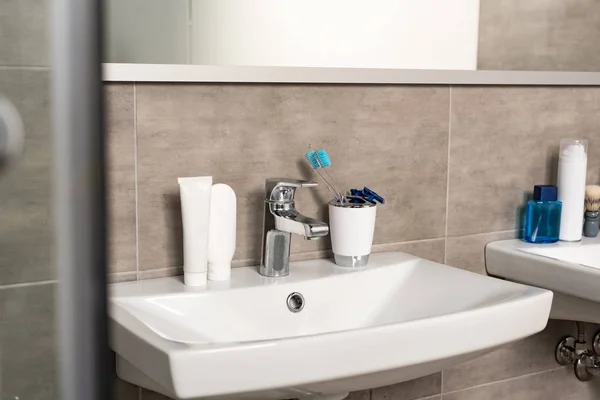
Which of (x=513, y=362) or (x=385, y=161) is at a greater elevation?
(x=385, y=161)

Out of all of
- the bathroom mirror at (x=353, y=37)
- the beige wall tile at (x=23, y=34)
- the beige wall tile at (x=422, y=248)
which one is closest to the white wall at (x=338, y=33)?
the bathroom mirror at (x=353, y=37)

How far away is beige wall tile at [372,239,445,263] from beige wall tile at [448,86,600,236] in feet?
0.14

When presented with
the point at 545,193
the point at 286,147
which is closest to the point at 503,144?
the point at 545,193

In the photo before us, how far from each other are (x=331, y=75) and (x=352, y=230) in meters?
0.28

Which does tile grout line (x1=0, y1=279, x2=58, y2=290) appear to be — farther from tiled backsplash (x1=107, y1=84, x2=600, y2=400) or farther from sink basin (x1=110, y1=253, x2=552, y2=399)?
tiled backsplash (x1=107, y1=84, x2=600, y2=400)

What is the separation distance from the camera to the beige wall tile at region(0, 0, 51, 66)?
35cm

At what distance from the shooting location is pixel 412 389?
1584 millimetres

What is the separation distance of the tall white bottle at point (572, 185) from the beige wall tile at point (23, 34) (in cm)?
141

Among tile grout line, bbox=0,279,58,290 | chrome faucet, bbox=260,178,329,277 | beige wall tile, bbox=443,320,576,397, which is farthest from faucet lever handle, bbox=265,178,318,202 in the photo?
tile grout line, bbox=0,279,58,290

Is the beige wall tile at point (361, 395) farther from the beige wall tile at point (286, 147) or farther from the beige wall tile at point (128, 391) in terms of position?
the beige wall tile at point (128, 391)

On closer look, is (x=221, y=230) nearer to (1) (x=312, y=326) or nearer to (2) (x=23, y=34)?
(1) (x=312, y=326)

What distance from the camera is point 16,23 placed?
359 mm

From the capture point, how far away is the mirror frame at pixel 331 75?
123cm

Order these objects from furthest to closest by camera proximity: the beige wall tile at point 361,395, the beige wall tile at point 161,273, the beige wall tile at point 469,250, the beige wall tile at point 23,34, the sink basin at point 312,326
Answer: the beige wall tile at point 469,250 → the beige wall tile at point 361,395 → the beige wall tile at point 161,273 → the sink basin at point 312,326 → the beige wall tile at point 23,34
